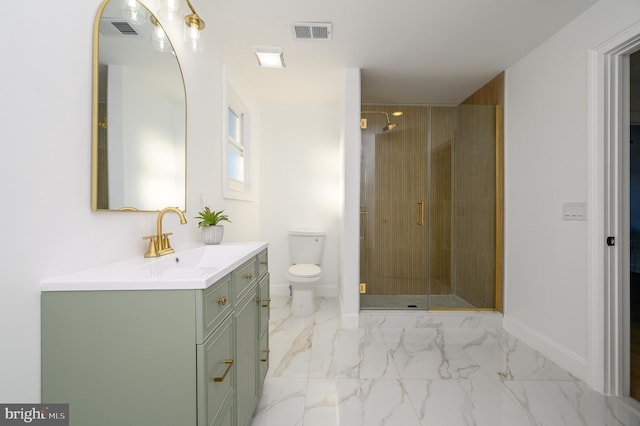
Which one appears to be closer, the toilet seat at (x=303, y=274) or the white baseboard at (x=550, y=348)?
the white baseboard at (x=550, y=348)

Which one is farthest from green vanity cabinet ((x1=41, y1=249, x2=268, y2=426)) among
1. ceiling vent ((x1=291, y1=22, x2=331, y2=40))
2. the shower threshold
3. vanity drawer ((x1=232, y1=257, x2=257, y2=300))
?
the shower threshold

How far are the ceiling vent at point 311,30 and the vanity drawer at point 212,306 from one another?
6.07 ft

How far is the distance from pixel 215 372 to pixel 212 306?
22cm

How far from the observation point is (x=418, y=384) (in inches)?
67.3

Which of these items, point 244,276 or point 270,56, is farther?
point 270,56

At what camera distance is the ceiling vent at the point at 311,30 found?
1917 mm

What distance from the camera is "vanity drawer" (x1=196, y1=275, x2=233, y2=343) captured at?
0.78m

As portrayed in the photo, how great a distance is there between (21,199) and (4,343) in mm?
368

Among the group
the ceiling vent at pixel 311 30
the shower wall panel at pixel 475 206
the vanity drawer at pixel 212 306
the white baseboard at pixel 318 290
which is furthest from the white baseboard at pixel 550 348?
the ceiling vent at pixel 311 30

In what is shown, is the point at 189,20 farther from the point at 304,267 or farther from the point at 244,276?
the point at 304,267

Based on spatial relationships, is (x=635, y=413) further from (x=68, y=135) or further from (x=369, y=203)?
(x=68, y=135)

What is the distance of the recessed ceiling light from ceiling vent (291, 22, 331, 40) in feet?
0.81

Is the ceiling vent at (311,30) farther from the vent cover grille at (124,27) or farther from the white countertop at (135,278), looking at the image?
the white countertop at (135,278)

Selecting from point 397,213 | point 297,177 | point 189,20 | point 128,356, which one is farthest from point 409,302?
point 189,20
